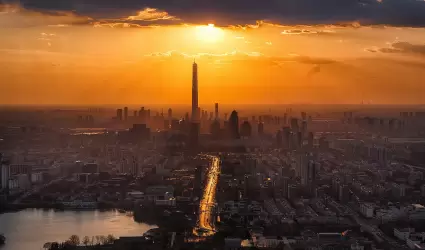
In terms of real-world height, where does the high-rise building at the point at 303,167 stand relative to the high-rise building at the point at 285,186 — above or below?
above

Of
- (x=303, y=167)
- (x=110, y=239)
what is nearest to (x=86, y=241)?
(x=110, y=239)

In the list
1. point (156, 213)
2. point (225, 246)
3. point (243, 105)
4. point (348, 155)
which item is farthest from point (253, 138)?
point (225, 246)

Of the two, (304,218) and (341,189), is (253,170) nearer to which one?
(341,189)

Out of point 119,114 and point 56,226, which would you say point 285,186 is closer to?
point 56,226

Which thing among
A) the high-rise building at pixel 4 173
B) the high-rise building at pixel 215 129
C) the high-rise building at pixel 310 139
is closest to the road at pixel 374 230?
the high-rise building at pixel 4 173

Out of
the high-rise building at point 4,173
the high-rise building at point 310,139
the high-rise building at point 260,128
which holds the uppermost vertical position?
the high-rise building at point 260,128

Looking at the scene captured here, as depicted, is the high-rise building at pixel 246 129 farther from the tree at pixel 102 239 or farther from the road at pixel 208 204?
the tree at pixel 102 239

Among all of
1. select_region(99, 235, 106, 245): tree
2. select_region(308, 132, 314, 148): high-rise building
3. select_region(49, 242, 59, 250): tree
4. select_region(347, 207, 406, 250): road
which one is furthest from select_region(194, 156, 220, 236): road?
select_region(308, 132, 314, 148): high-rise building

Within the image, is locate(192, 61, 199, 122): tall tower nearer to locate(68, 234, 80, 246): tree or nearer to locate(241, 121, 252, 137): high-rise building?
locate(241, 121, 252, 137): high-rise building
